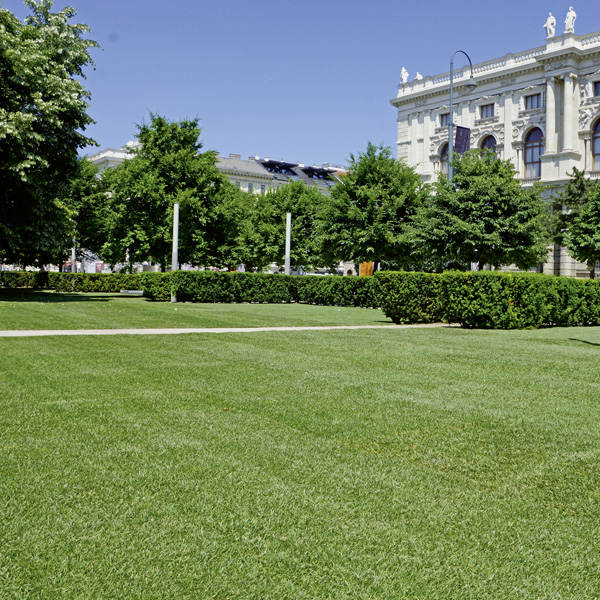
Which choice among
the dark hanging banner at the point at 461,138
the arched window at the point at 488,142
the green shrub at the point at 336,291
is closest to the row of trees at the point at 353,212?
the dark hanging banner at the point at 461,138

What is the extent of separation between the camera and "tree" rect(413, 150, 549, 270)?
2814 cm

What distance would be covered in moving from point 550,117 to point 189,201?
95.7 ft

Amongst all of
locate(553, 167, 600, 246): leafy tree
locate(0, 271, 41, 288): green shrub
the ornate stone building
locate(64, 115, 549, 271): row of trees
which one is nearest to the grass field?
locate(64, 115, 549, 271): row of trees

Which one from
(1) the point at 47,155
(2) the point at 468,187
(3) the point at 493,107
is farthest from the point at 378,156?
(3) the point at 493,107

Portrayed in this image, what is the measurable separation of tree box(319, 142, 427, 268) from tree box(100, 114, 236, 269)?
8.32 meters

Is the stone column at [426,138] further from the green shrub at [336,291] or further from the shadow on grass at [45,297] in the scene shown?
the shadow on grass at [45,297]

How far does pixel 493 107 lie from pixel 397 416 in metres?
49.9

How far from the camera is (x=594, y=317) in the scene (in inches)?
693

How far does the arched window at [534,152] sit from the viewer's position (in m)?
46.7

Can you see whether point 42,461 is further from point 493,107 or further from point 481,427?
point 493,107

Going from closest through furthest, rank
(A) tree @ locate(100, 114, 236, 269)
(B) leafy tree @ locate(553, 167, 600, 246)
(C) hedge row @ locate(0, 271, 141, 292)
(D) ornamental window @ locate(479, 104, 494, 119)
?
(A) tree @ locate(100, 114, 236, 269) → (B) leafy tree @ locate(553, 167, 600, 246) → (C) hedge row @ locate(0, 271, 141, 292) → (D) ornamental window @ locate(479, 104, 494, 119)

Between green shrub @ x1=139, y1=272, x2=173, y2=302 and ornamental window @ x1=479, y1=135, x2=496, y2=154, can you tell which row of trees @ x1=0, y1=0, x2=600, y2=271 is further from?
ornamental window @ x1=479, y1=135, x2=496, y2=154

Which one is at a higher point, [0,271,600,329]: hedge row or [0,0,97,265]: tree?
[0,0,97,265]: tree

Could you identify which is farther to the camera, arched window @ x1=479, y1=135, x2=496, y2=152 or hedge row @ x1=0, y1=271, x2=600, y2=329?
arched window @ x1=479, y1=135, x2=496, y2=152
